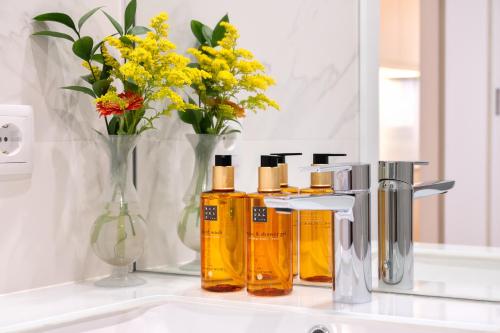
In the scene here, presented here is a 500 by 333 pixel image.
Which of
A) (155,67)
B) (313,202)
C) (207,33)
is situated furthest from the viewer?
(207,33)

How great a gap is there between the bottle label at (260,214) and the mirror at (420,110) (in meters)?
0.10

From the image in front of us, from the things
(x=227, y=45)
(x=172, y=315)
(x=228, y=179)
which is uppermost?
(x=227, y=45)

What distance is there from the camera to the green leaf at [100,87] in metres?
1.17

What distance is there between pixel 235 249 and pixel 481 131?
0.40 meters

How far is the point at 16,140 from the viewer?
112 cm

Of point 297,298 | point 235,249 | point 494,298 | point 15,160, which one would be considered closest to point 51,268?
point 15,160

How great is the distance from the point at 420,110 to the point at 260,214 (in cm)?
27

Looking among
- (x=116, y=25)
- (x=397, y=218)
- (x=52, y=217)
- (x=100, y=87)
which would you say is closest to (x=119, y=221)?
(x=52, y=217)

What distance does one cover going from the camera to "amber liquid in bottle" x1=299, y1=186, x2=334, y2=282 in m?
1.11

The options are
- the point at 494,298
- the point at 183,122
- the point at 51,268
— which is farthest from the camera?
the point at 183,122

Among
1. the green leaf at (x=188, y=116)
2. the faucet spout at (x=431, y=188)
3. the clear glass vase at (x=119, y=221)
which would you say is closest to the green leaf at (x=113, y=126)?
the clear glass vase at (x=119, y=221)

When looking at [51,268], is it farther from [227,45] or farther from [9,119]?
[227,45]

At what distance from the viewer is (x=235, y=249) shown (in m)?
1.10

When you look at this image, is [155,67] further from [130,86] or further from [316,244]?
[316,244]
